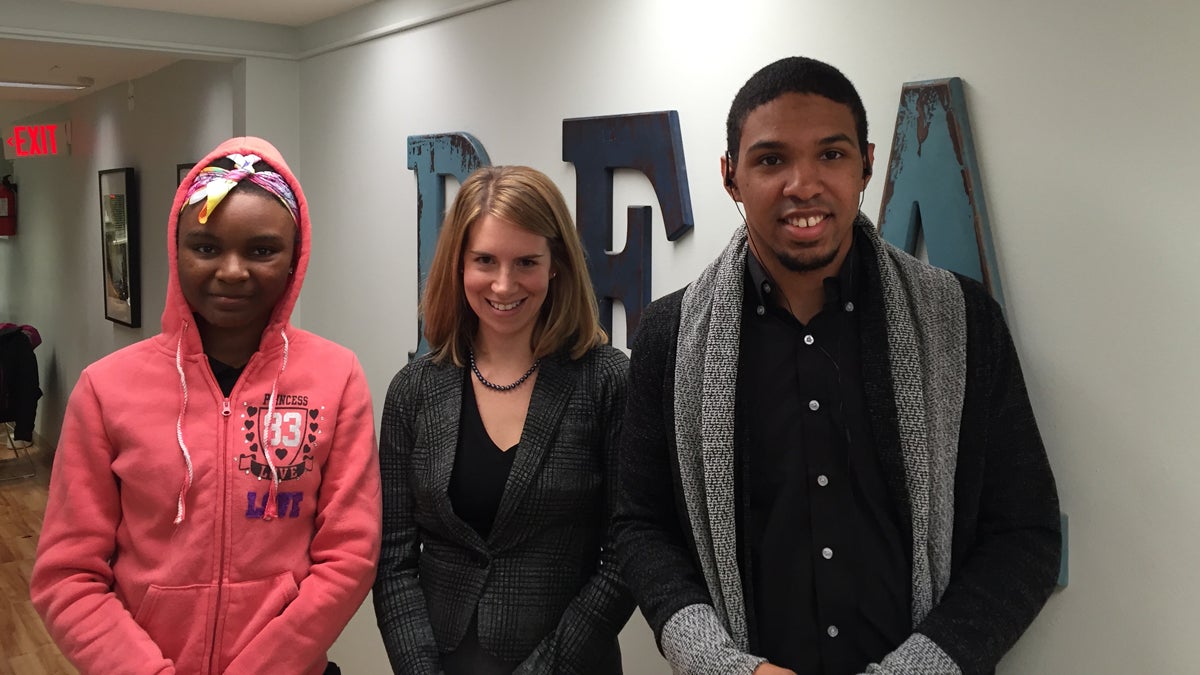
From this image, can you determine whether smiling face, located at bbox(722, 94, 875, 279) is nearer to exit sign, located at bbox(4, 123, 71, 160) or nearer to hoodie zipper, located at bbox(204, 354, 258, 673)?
hoodie zipper, located at bbox(204, 354, 258, 673)

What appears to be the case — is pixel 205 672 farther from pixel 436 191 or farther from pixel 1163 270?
pixel 436 191

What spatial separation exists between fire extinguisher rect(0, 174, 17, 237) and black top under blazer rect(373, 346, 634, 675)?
8.19 m

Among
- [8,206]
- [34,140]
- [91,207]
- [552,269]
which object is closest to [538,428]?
[552,269]

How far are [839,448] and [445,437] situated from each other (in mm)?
695

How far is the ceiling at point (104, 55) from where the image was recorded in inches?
144

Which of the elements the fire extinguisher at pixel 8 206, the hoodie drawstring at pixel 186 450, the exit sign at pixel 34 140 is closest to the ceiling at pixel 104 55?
the exit sign at pixel 34 140

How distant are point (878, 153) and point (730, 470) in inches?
29.4

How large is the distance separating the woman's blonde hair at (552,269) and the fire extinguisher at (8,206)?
8135 mm

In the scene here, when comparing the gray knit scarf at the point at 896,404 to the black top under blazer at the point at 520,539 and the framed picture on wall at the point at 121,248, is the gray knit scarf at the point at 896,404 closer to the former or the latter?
the black top under blazer at the point at 520,539

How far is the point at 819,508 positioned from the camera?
1332mm

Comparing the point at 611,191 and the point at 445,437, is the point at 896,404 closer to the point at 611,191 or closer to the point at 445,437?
the point at 445,437

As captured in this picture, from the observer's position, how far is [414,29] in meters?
3.33

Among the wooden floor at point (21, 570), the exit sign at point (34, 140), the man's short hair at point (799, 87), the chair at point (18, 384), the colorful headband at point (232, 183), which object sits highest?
the exit sign at point (34, 140)

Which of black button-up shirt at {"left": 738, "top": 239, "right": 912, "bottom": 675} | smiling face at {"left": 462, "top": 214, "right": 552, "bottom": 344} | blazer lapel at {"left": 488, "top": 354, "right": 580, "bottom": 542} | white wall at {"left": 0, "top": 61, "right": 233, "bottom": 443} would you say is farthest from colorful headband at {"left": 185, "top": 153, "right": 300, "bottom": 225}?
white wall at {"left": 0, "top": 61, "right": 233, "bottom": 443}
